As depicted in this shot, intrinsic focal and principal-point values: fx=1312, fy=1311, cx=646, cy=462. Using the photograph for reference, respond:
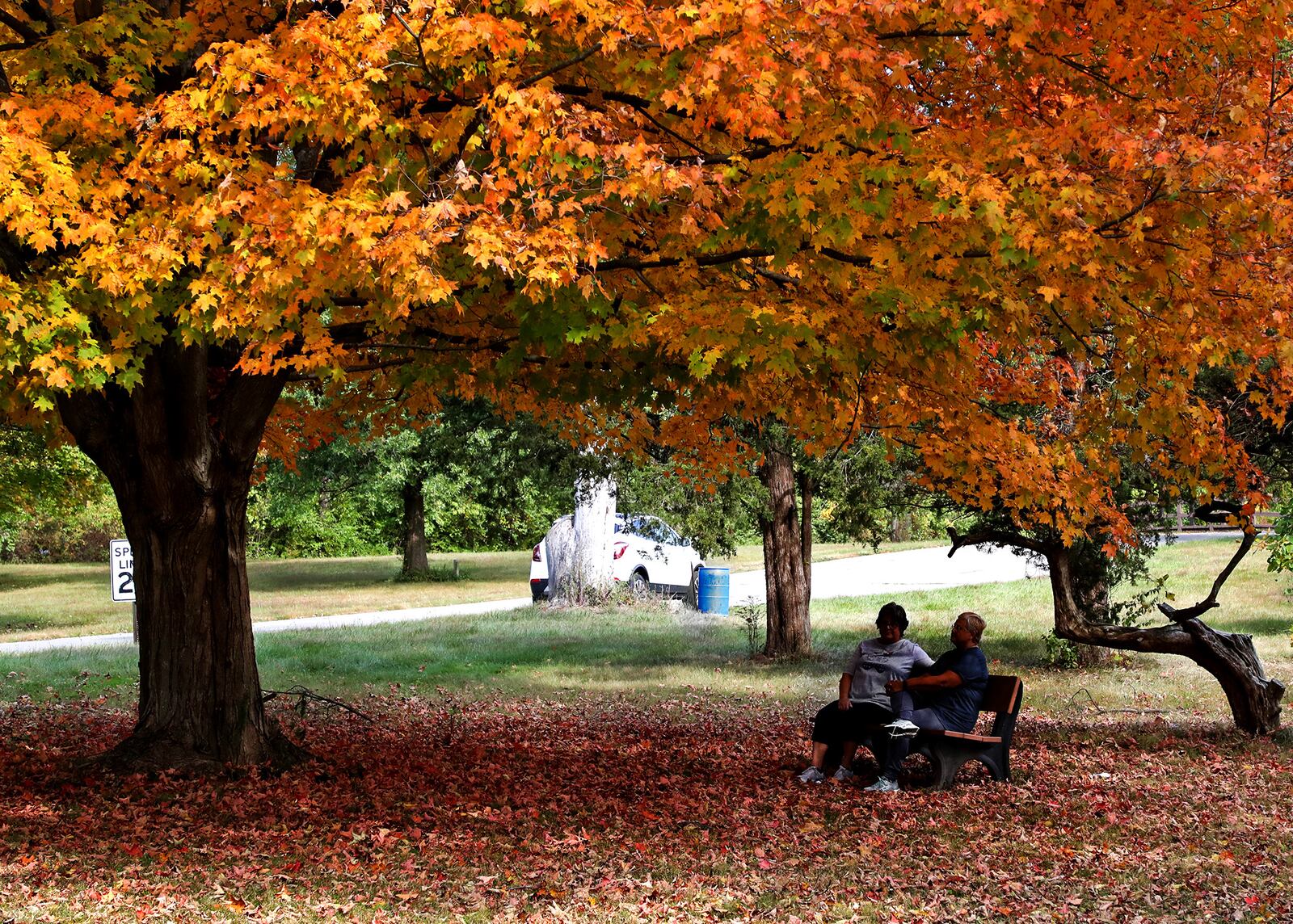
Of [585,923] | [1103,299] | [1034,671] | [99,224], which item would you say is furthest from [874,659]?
[1034,671]

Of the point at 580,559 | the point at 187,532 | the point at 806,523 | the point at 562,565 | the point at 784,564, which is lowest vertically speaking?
the point at 562,565

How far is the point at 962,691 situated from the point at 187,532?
500cm

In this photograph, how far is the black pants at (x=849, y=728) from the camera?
329 inches

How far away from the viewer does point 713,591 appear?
76.5 ft

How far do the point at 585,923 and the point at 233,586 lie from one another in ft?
12.8

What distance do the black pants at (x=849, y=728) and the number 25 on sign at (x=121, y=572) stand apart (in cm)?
910

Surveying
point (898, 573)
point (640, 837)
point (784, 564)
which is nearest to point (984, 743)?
point (640, 837)

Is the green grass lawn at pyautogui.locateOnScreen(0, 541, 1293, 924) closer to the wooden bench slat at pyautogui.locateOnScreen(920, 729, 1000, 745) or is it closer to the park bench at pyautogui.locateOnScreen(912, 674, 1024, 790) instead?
the park bench at pyautogui.locateOnScreen(912, 674, 1024, 790)

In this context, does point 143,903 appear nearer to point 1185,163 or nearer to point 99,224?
point 99,224

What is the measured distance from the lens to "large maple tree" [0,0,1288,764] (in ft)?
19.0

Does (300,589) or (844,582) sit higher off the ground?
(300,589)

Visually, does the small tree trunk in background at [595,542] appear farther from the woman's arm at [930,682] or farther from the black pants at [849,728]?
the woman's arm at [930,682]

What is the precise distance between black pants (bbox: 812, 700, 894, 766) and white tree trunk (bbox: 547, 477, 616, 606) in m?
13.8

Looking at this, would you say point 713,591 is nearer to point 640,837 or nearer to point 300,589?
point 300,589
